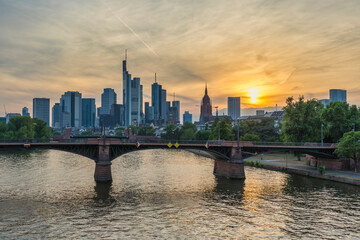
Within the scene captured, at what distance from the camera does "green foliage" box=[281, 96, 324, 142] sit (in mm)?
80188

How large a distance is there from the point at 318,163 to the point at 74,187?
59.7 metres

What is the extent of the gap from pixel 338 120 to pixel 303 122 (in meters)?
8.83

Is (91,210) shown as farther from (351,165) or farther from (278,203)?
(351,165)

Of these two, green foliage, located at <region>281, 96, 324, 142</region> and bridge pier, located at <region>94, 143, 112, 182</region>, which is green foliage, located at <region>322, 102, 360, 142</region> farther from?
bridge pier, located at <region>94, 143, 112, 182</region>

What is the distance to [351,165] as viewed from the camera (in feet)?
223

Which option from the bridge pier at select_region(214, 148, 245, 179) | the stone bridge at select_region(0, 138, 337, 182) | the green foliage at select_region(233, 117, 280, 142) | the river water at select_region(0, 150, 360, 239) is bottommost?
the river water at select_region(0, 150, 360, 239)

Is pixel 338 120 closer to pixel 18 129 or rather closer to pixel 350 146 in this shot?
pixel 350 146

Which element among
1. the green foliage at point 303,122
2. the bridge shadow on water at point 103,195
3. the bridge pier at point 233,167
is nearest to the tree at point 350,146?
the green foliage at point 303,122

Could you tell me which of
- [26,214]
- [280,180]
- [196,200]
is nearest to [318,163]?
[280,180]

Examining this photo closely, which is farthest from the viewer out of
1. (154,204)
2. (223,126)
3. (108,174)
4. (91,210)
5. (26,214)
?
(223,126)

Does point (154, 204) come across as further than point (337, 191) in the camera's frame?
No

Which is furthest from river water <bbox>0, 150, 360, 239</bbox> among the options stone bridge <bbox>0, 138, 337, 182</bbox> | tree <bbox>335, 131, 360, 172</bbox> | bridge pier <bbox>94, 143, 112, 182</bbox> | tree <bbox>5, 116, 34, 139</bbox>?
tree <bbox>5, 116, 34, 139</bbox>

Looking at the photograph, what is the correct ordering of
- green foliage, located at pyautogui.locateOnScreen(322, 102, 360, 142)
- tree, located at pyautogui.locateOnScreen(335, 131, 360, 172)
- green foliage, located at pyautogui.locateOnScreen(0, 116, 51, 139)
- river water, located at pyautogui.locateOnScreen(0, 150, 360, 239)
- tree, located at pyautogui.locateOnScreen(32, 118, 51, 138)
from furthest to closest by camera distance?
tree, located at pyautogui.locateOnScreen(32, 118, 51, 138) → green foliage, located at pyautogui.locateOnScreen(0, 116, 51, 139) → green foliage, located at pyautogui.locateOnScreen(322, 102, 360, 142) → tree, located at pyautogui.locateOnScreen(335, 131, 360, 172) → river water, located at pyautogui.locateOnScreen(0, 150, 360, 239)

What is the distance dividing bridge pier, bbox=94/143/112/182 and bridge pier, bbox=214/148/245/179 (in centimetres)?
2561
